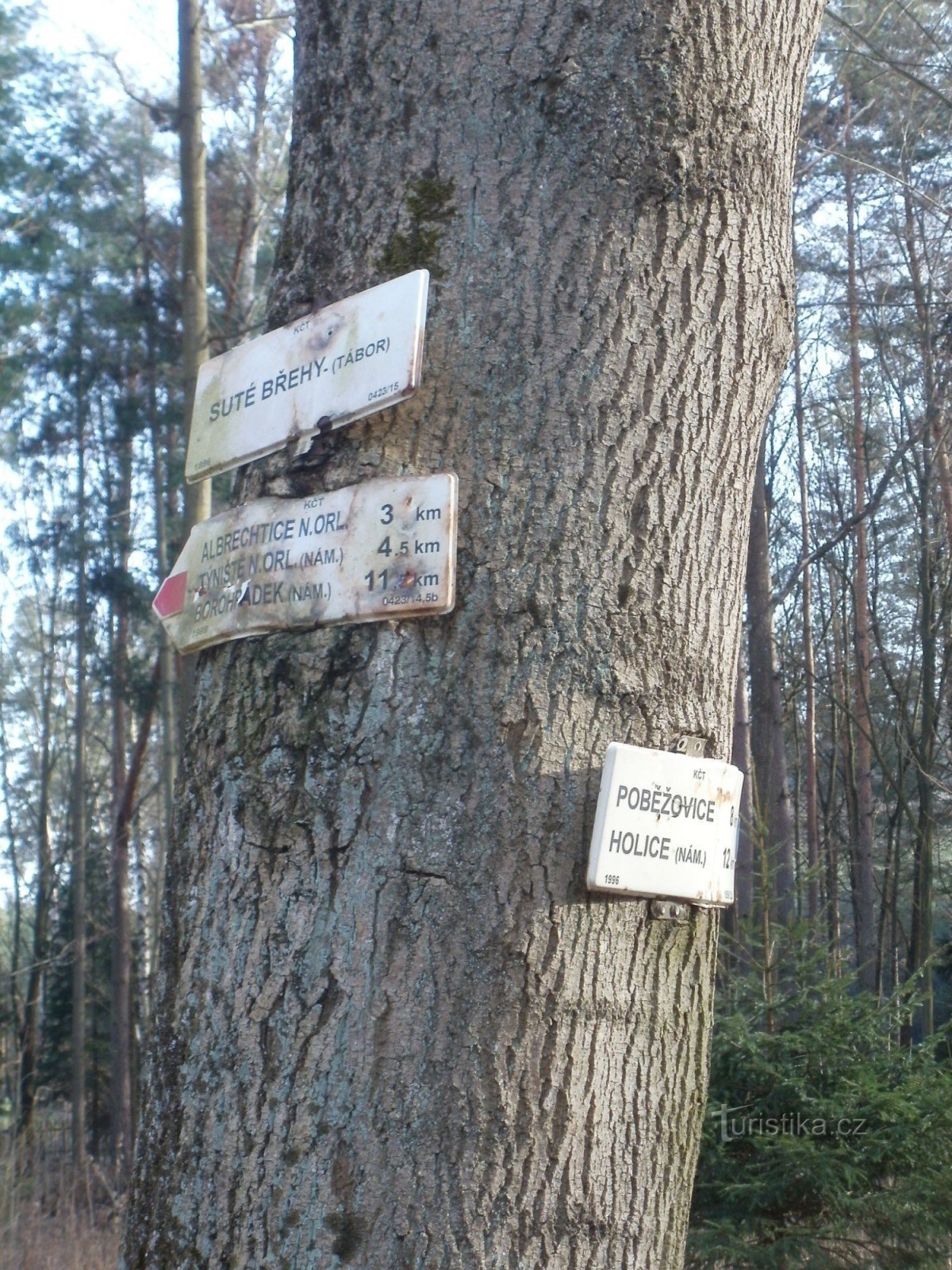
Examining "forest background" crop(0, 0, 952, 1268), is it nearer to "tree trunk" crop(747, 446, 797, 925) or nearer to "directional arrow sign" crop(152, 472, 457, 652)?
"tree trunk" crop(747, 446, 797, 925)

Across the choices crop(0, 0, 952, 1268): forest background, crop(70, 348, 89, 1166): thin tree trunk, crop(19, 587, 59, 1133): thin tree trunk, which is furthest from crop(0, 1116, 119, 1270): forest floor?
crop(19, 587, 59, 1133): thin tree trunk

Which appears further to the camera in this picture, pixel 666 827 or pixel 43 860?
pixel 43 860

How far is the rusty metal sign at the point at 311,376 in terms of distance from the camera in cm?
128

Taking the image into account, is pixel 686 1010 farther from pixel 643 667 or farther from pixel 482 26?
pixel 482 26

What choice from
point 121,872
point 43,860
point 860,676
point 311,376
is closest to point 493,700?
point 311,376

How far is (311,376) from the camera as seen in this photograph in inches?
53.7

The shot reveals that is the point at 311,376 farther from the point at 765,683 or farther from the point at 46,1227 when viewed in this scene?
the point at 765,683

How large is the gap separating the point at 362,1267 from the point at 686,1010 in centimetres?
42

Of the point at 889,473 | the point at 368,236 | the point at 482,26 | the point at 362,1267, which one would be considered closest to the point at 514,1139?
the point at 362,1267

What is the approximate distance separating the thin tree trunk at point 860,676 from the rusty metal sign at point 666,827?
13.0 m

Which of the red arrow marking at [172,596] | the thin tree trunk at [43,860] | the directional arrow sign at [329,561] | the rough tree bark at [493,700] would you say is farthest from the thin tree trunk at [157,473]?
the rough tree bark at [493,700]

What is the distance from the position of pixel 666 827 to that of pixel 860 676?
1405 cm

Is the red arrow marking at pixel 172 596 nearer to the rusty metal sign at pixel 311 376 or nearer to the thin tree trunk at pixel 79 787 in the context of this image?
the rusty metal sign at pixel 311 376

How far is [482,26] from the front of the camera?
1.33 meters
